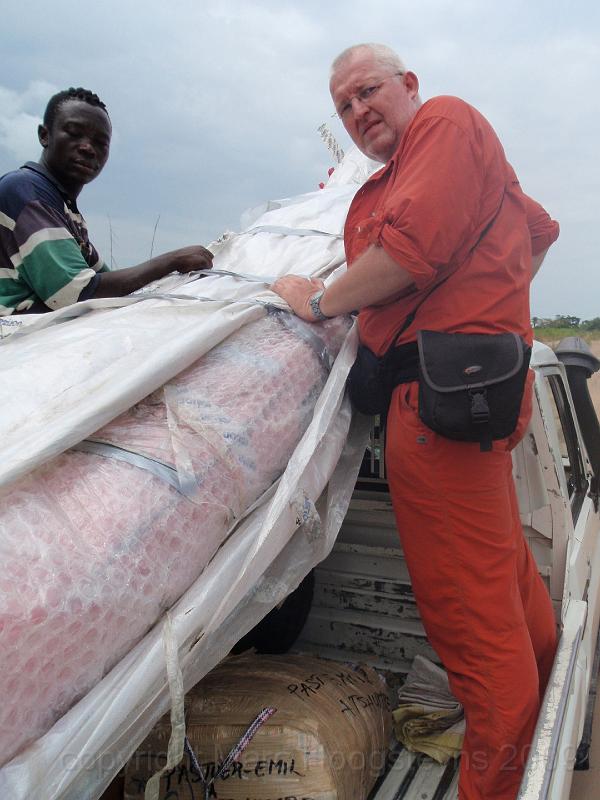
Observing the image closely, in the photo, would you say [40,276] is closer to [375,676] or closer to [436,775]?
[375,676]

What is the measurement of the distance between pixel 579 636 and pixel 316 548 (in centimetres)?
92

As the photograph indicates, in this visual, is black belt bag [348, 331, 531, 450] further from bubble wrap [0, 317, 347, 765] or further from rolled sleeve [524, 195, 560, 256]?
rolled sleeve [524, 195, 560, 256]

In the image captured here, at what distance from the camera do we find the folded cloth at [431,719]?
6.76ft

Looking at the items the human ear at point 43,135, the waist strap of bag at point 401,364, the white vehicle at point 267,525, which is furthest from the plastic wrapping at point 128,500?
the human ear at point 43,135

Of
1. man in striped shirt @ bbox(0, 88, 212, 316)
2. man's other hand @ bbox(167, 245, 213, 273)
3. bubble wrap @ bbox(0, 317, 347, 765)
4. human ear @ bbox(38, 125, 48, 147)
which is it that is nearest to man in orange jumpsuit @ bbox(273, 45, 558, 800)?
bubble wrap @ bbox(0, 317, 347, 765)

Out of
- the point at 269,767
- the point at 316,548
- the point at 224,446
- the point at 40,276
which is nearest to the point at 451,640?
the point at 316,548

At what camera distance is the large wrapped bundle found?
167 centimetres

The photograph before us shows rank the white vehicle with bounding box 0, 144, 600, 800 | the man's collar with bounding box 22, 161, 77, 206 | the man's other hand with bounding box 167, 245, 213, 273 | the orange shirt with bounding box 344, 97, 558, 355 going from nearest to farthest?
the white vehicle with bounding box 0, 144, 600, 800
the orange shirt with bounding box 344, 97, 558, 355
the man's other hand with bounding box 167, 245, 213, 273
the man's collar with bounding box 22, 161, 77, 206

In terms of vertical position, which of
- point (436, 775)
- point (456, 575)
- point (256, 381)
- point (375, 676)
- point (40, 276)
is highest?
point (40, 276)

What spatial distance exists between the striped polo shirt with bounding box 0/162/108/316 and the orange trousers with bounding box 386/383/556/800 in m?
1.16

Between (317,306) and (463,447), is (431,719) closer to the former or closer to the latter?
(463,447)

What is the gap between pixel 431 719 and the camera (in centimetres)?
212

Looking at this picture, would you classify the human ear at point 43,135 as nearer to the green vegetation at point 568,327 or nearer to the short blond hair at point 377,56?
the short blond hair at point 377,56

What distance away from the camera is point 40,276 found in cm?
218
